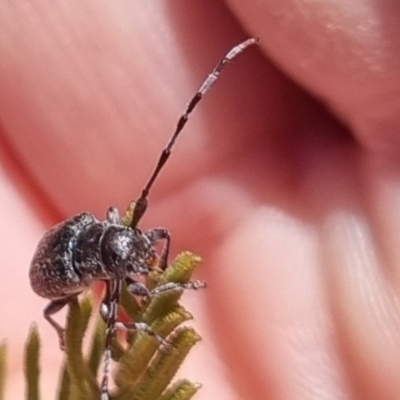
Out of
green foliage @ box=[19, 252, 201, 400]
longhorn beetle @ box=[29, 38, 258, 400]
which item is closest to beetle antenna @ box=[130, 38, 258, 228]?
longhorn beetle @ box=[29, 38, 258, 400]

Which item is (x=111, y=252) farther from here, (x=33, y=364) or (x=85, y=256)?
(x=33, y=364)

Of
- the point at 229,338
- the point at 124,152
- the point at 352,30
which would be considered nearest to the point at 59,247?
the point at 124,152

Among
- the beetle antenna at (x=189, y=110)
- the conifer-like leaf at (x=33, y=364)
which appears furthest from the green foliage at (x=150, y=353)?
the beetle antenna at (x=189, y=110)

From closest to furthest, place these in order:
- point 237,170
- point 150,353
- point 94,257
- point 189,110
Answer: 1. point 150,353
2. point 189,110
3. point 94,257
4. point 237,170

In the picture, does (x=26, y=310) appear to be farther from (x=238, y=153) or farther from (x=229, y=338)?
(x=238, y=153)

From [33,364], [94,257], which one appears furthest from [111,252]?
[33,364]

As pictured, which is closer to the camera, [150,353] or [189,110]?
[150,353]
